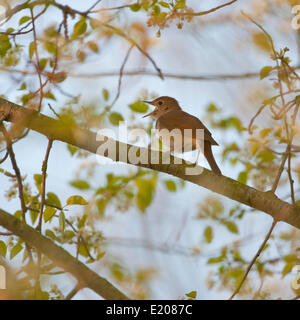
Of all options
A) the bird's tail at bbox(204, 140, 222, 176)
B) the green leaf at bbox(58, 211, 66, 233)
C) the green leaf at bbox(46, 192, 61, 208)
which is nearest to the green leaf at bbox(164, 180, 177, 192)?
the bird's tail at bbox(204, 140, 222, 176)

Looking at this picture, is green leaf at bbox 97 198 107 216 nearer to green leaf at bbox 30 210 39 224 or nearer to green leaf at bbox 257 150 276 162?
green leaf at bbox 30 210 39 224

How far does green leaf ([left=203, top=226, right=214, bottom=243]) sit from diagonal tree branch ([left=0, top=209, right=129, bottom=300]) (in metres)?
2.24

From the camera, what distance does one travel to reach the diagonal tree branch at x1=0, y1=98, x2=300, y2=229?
3.87 metres

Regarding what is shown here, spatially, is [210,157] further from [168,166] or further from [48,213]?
[48,213]

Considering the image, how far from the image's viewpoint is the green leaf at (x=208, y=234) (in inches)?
216

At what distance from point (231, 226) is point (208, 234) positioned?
0.94 feet

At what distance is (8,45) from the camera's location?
4.28m

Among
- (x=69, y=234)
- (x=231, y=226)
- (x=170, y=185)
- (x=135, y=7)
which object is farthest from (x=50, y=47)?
(x=231, y=226)

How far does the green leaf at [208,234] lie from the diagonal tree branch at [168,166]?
1.44 m

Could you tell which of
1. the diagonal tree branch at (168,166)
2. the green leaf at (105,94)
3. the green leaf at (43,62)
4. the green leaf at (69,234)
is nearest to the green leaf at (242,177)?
the diagonal tree branch at (168,166)

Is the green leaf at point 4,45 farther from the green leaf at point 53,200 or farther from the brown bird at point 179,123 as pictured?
the brown bird at point 179,123

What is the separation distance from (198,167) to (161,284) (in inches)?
104
